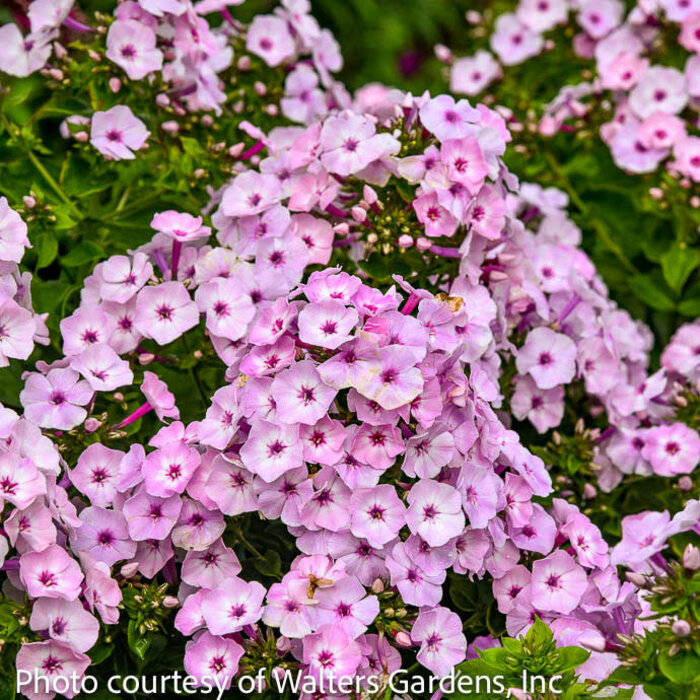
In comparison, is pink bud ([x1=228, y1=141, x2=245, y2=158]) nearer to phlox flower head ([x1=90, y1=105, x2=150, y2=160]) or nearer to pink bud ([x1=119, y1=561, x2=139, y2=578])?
phlox flower head ([x1=90, y1=105, x2=150, y2=160])

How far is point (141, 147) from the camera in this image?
2172 millimetres

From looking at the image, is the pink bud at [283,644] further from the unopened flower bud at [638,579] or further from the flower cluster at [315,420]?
the unopened flower bud at [638,579]

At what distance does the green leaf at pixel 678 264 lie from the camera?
2.56 meters

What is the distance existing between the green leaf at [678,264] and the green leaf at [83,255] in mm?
1374

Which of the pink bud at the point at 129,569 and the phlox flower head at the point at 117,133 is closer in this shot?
the pink bud at the point at 129,569

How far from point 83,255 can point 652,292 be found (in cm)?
142

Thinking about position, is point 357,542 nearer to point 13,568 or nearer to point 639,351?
point 13,568

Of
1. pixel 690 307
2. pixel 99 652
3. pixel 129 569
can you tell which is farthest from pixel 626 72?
pixel 99 652

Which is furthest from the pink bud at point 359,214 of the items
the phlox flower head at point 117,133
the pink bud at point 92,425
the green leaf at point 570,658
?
the green leaf at point 570,658

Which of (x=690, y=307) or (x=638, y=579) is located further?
(x=690, y=307)

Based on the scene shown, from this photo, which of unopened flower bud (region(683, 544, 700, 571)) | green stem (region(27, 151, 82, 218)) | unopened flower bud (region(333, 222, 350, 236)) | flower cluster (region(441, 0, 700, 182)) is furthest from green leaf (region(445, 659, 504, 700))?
flower cluster (region(441, 0, 700, 182))

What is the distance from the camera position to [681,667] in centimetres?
147

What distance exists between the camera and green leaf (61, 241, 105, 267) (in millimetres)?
2127

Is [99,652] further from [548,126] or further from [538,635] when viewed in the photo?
[548,126]
